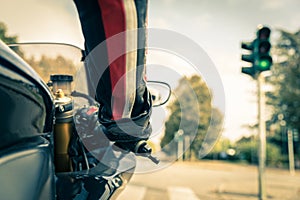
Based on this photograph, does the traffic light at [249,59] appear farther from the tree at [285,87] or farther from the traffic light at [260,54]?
Result: the tree at [285,87]

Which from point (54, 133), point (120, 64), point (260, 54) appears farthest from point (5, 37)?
point (260, 54)

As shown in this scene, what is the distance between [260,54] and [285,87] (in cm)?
2386

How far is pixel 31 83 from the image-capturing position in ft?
3.52

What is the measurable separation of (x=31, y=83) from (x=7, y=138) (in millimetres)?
180

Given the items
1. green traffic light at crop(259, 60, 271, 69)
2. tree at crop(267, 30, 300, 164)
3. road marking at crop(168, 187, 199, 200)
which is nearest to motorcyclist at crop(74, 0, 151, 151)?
green traffic light at crop(259, 60, 271, 69)

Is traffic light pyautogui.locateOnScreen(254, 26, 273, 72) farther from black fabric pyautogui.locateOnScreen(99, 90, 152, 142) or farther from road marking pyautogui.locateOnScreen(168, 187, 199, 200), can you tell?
black fabric pyautogui.locateOnScreen(99, 90, 152, 142)

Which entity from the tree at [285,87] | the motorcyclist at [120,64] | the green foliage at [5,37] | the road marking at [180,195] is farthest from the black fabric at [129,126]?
the tree at [285,87]

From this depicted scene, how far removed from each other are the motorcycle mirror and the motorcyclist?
362mm

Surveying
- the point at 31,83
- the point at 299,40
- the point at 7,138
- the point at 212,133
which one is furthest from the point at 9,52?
the point at 299,40

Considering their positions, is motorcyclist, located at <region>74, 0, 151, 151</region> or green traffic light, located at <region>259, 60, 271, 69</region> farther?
green traffic light, located at <region>259, 60, 271, 69</region>

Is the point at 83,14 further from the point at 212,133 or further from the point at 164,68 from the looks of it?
the point at 212,133

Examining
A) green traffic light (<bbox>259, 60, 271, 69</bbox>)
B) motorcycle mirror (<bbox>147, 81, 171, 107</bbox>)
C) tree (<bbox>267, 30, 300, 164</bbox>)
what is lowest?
motorcycle mirror (<bbox>147, 81, 171, 107</bbox>)

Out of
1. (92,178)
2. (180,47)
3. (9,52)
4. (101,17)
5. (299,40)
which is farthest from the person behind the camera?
(299,40)

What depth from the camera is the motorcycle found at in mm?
1002
